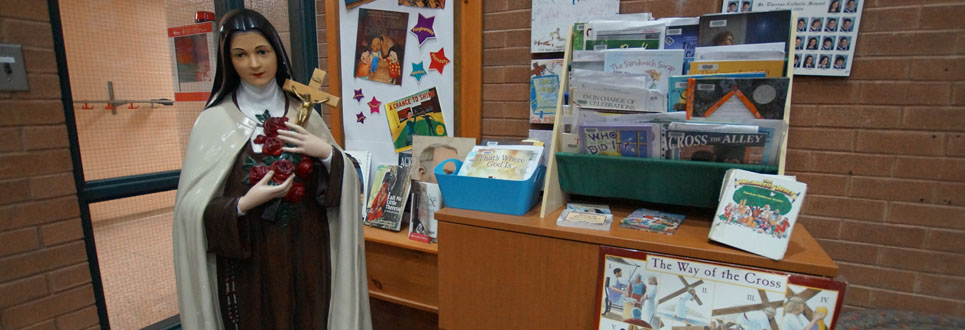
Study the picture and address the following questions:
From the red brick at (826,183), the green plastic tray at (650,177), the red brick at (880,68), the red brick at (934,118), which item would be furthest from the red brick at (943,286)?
the green plastic tray at (650,177)

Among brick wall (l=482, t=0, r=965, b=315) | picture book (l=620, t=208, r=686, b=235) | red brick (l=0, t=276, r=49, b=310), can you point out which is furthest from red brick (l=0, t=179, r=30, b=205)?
brick wall (l=482, t=0, r=965, b=315)

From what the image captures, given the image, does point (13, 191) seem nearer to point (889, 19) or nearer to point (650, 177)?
point (650, 177)

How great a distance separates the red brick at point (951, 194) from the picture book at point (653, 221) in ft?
2.89

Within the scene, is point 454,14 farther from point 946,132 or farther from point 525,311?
point 946,132

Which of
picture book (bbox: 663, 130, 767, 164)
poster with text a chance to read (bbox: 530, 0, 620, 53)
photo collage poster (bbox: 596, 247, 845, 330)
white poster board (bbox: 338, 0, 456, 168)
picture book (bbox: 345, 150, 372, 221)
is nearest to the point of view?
photo collage poster (bbox: 596, 247, 845, 330)

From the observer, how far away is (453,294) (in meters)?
1.29

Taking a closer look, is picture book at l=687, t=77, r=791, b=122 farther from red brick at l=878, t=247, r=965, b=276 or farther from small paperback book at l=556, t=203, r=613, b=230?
red brick at l=878, t=247, r=965, b=276

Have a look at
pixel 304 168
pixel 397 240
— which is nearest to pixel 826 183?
pixel 397 240

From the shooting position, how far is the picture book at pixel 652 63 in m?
1.11

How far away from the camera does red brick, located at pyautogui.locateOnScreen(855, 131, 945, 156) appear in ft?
4.28

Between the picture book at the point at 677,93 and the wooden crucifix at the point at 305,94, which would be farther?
the wooden crucifix at the point at 305,94

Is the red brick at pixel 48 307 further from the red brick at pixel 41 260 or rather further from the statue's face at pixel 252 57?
the statue's face at pixel 252 57

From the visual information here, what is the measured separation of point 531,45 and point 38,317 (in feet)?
6.40

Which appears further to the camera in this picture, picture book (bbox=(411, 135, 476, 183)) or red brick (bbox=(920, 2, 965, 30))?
picture book (bbox=(411, 135, 476, 183))
